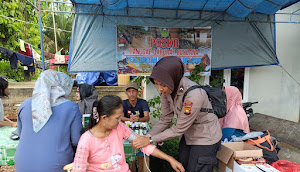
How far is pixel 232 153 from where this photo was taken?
203 centimetres

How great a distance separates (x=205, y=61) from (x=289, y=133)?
2281 mm

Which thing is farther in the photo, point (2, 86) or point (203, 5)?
point (203, 5)

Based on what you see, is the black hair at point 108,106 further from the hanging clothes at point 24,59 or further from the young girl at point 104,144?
the hanging clothes at point 24,59

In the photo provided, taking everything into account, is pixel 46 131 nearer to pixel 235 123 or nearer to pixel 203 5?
pixel 235 123

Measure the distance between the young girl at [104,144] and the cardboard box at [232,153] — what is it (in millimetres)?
753

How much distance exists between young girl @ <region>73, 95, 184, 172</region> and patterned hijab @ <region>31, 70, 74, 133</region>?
0.37 meters

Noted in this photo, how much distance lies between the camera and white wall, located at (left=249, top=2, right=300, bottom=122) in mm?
4520

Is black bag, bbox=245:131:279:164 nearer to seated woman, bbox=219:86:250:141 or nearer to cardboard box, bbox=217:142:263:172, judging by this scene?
cardboard box, bbox=217:142:263:172

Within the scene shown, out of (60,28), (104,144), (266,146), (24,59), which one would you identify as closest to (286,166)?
(266,146)

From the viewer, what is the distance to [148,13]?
373 cm

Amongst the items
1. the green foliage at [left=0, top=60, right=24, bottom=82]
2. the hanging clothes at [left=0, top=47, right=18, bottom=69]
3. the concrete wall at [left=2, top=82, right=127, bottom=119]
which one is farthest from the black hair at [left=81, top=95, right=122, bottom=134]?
the green foliage at [left=0, top=60, right=24, bottom=82]

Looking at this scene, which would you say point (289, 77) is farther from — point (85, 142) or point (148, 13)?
point (85, 142)

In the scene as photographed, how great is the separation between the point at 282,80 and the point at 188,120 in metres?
4.35

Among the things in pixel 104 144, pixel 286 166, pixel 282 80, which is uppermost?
pixel 282 80
